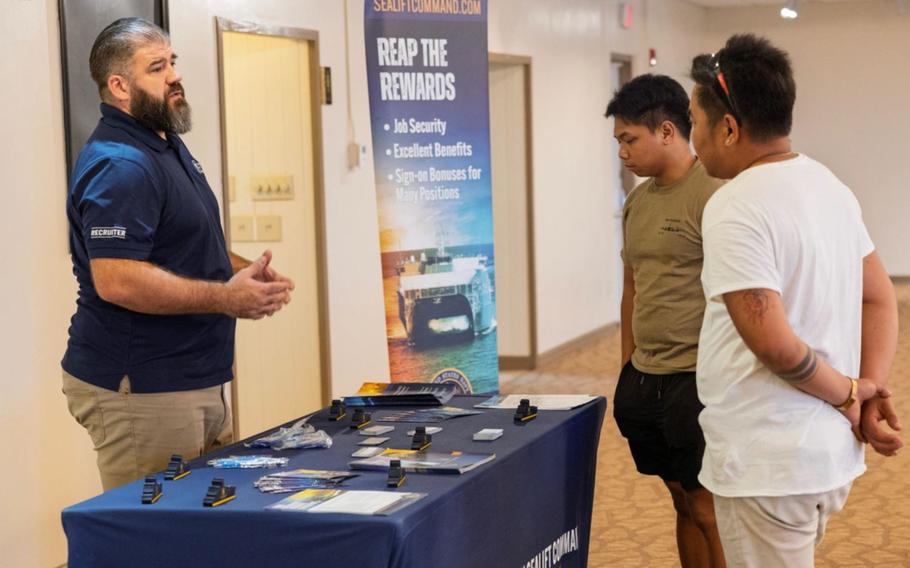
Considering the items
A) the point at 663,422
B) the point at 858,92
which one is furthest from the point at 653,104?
the point at 858,92

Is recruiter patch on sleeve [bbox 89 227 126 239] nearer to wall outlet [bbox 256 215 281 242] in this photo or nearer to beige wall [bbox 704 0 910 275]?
wall outlet [bbox 256 215 281 242]

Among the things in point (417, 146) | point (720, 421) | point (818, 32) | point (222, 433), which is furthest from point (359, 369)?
point (818, 32)

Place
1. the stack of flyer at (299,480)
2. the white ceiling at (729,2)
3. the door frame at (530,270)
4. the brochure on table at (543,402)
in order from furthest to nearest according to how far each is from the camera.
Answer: the white ceiling at (729,2), the door frame at (530,270), the brochure on table at (543,402), the stack of flyer at (299,480)

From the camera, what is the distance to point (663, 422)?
311 cm

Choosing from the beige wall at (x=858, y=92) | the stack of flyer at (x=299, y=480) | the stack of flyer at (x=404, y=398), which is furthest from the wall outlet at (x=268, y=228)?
the beige wall at (x=858, y=92)

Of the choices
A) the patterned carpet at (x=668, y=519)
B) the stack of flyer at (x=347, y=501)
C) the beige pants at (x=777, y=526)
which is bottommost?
the patterned carpet at (x=668, y=519)

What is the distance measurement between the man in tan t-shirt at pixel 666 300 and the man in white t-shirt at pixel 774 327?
2.65ft

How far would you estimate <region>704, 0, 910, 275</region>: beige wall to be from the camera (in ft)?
44.1

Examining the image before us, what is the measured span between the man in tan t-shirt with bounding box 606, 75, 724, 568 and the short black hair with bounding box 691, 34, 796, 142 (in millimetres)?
869

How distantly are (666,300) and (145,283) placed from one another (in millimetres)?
1299

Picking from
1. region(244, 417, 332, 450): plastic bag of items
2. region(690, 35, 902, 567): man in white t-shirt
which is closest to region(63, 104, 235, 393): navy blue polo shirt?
region(244, 417, 332, 450): plastic bag of items

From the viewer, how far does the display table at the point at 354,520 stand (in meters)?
2.07

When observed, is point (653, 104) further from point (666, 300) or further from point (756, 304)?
point (756, 304)

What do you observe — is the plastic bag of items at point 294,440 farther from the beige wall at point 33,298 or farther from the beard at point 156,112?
the beige wall at point 33,298
